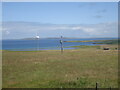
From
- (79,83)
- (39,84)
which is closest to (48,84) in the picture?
(39,84)

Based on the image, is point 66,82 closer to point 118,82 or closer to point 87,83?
point 87,83

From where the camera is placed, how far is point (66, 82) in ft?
56.9

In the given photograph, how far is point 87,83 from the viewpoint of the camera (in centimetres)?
1662

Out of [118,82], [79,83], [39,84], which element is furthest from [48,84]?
[118,82]

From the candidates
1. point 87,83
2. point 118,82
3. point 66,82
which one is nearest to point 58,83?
point 66,82

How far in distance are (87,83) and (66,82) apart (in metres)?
1.69

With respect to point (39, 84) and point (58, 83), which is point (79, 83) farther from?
point (39, 84)

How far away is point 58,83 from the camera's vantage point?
17.2 m

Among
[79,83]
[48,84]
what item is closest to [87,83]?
[79,83]

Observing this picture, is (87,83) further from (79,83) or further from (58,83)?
(58,83)

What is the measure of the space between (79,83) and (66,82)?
118 cm

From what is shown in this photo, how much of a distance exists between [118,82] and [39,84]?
6.13 metres

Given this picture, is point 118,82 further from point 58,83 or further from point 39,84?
point 39,84

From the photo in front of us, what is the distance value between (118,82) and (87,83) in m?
2.68
